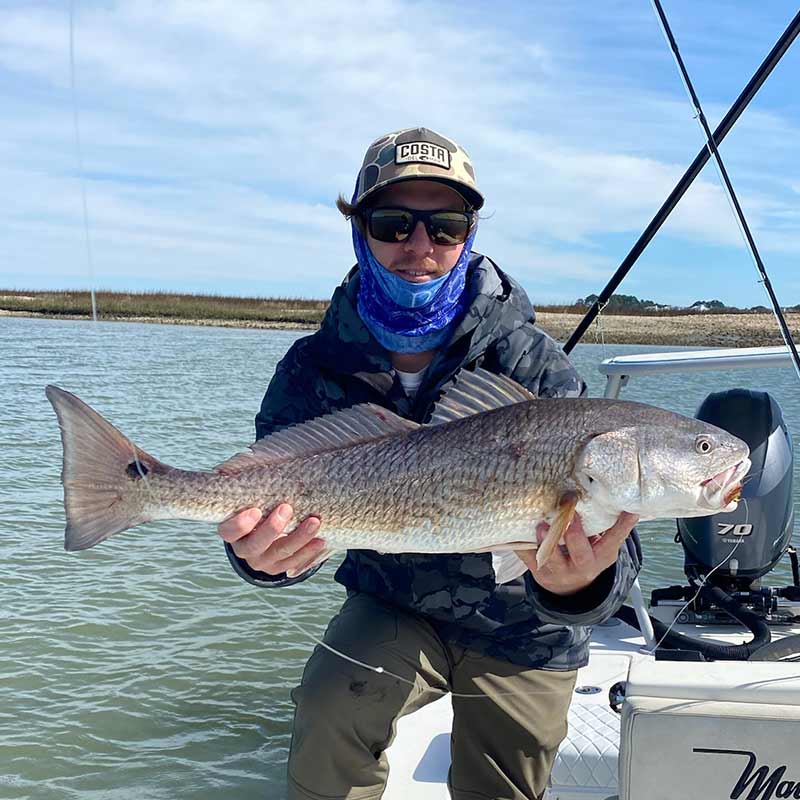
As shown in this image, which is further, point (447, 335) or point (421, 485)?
point (447, 335)

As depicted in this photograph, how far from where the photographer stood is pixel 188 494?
3025mm

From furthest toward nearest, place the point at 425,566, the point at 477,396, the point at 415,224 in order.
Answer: the point at 415,224, the point at 425,566, the point at 477,396

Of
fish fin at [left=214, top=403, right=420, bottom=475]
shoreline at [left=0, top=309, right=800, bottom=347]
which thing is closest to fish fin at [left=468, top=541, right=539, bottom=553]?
fish fin at [left=214, top=403, right=420, bottom=475]

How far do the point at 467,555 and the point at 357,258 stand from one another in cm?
129

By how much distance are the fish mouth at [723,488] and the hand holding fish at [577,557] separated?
0.23 meters

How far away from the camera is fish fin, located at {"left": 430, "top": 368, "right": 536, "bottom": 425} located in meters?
3.23

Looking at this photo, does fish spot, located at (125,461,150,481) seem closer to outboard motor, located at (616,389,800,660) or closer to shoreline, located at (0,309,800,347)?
outboard motor, located at (616,389,800,660)

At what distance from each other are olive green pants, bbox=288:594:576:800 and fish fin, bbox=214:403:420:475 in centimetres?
73

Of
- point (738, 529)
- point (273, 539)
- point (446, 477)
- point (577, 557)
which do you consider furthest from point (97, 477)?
point (738, 529)

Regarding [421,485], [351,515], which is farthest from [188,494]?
[421,485]

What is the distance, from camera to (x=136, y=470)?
3.02 meters

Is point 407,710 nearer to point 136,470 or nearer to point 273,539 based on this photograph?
point 273,539

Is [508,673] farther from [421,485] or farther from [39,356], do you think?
[39,356]

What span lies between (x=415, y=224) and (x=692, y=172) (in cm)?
242
